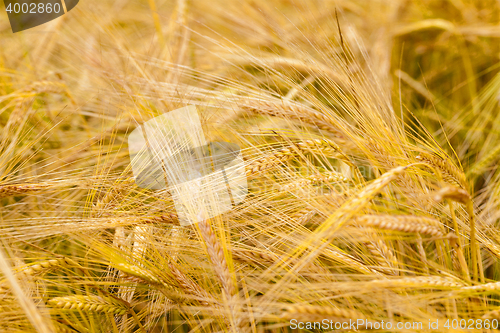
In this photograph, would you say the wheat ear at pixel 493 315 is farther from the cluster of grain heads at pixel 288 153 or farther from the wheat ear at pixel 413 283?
the cluster of grain heads at pixel 288 153


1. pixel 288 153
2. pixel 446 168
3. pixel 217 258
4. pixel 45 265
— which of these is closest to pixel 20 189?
pixel 45 265

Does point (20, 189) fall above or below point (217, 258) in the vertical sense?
above

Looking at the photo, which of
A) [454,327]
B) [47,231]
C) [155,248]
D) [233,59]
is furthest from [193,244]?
[233,59]

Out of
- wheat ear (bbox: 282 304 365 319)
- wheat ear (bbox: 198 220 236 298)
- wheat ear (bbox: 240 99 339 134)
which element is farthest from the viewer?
wheat ear (bbox: 240 99 339 134)

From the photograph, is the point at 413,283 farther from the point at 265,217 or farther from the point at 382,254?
the point at 265,217

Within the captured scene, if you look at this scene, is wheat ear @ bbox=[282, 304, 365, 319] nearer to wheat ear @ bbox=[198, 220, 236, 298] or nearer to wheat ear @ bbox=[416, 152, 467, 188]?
→ wheat ear @ bbox=[198, 220, 236, 298]

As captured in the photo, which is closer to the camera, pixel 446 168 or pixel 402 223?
pixel 402 223

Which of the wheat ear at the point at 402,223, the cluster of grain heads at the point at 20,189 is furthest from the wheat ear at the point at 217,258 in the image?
the cluster of grain heads at the point at 20,189

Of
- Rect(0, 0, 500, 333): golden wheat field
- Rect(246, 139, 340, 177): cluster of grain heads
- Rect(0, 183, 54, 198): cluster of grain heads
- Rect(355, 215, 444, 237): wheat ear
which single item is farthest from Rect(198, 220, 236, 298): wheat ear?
Rect(0, 183, 54, 198): cluster of grain heads
